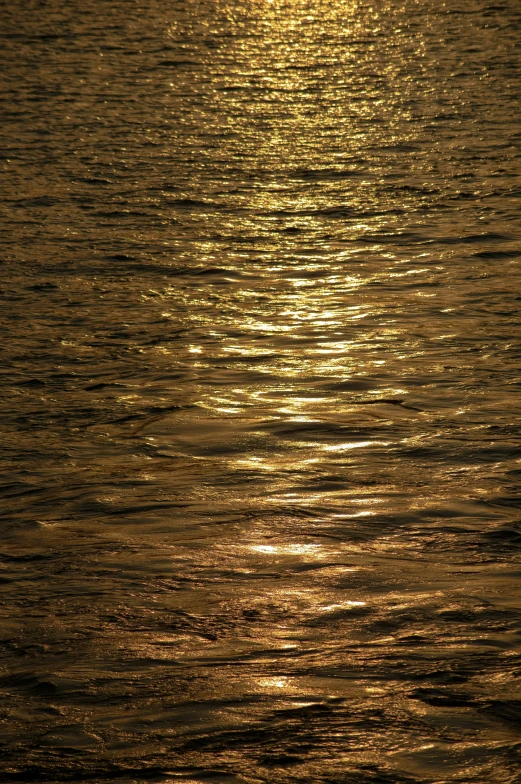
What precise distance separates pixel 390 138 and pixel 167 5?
22.0 feet

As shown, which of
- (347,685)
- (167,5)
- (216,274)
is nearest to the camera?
(347,685)

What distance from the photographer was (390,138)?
861cm

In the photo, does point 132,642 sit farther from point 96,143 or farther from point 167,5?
point 167,5

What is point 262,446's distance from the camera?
4195 millimetres

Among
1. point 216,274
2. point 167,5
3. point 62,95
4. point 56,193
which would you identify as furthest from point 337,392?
point 167,5

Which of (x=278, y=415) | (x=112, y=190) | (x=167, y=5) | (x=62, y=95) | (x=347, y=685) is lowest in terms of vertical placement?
(x=347, y=685)

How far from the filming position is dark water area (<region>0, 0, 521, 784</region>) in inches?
110

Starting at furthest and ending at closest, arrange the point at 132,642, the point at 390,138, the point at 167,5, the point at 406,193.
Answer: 1. the point at 167,5
2. the point at 390,138
3. the point at 406,193
4. the point at 132,642

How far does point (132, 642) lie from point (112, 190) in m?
4.95

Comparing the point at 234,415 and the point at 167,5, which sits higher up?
the point at 167,5

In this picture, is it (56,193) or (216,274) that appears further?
(56,193)

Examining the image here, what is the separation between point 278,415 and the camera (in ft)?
14.5

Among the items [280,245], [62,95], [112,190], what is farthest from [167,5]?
[280,245]

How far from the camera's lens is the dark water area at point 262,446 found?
2.79 metres
